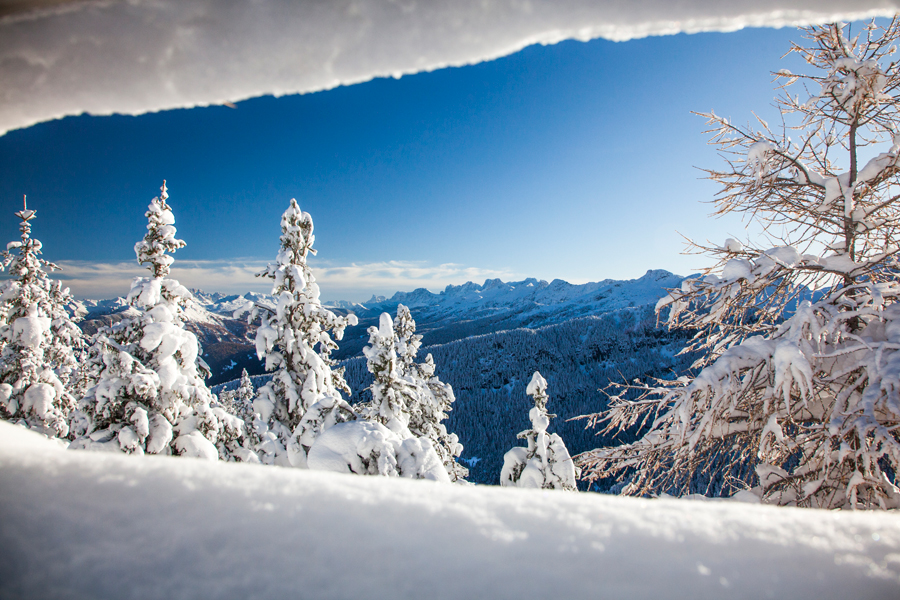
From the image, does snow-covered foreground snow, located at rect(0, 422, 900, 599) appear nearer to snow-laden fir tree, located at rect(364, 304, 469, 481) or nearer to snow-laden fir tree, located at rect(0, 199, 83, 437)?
snow-laden fir tree, located at rect(364, 304, 469, 481)

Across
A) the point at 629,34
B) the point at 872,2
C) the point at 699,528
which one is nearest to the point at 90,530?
the point at 699,528

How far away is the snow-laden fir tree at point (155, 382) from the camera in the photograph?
6.49 metres

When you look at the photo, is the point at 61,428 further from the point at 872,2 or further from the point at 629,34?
the point at 872,2

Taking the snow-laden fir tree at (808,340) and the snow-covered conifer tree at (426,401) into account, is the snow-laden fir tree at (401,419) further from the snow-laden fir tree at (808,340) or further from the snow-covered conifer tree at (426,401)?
the snow-laden fir tree at (808,340)

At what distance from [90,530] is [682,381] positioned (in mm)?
5156

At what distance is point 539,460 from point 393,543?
10.4 m

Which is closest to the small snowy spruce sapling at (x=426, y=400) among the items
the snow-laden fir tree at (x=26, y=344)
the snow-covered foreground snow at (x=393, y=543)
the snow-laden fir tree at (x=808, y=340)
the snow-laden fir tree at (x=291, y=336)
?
the snow-laden fir tree at (x=291, y=336)

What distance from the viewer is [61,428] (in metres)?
11.7

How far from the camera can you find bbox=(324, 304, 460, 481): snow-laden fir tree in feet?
13.1

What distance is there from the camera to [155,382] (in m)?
6.70

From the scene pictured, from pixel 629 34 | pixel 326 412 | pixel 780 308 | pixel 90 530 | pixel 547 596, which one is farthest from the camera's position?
pixel 326 412

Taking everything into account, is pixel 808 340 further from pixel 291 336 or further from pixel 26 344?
pixel 26 344

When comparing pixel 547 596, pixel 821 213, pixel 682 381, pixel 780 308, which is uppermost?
pixel 821 213

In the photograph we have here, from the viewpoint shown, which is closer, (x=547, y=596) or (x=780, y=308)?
(x=547, y=596)
